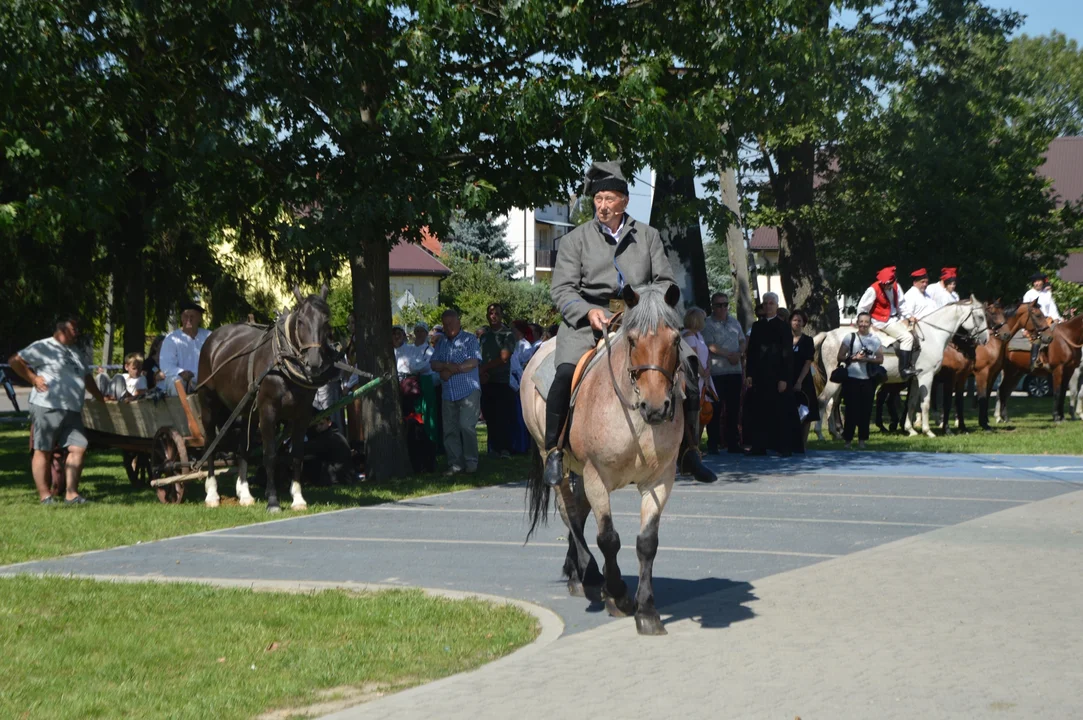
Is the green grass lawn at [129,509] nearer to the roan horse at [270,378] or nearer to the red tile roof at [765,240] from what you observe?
the roan horse at [270,378]

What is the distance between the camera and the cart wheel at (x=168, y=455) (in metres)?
16.0

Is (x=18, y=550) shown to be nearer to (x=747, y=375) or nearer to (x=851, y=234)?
(x=747, y=375)

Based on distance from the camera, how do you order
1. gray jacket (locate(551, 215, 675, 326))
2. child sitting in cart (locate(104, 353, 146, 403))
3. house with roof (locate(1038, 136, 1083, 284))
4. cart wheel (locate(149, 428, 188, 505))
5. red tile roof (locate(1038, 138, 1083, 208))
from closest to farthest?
1. gray jacket (locate(551, 215, 675, 326))
2. cart wheel (locate(149, 428, 188, 505))
3. child sitting in cart (locate(104, 353, 146, 403))
4. house with roof (locate(1038, 136, 1083, 284))
5. red tile roof (locate(1038, 138, 1083, 208))

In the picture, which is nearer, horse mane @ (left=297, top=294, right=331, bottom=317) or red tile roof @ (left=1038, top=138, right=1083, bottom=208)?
horse mane @ (left=297, top=294, right=331, bottom=317)

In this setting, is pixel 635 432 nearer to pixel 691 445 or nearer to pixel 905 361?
pixel 691 445

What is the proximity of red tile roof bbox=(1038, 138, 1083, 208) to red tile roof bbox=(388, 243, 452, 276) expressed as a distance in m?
35.7

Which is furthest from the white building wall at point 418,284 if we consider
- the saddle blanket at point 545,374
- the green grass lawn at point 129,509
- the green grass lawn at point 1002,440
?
the saddle blanket at point 545,374

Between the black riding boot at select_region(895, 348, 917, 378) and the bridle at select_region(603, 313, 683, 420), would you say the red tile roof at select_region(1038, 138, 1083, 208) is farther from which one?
the bridle at select_region(603, 313, 683, 420)

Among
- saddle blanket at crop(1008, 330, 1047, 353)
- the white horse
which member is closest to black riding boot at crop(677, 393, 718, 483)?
the white horse

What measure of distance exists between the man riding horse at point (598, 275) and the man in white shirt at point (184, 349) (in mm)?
8732

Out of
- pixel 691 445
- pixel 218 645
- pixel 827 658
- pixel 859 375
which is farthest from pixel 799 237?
pixel 218 645

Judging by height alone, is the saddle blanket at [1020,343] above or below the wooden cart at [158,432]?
above

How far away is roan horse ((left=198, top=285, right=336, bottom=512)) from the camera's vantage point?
14.8 m

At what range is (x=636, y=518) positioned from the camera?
1408 centimetres
